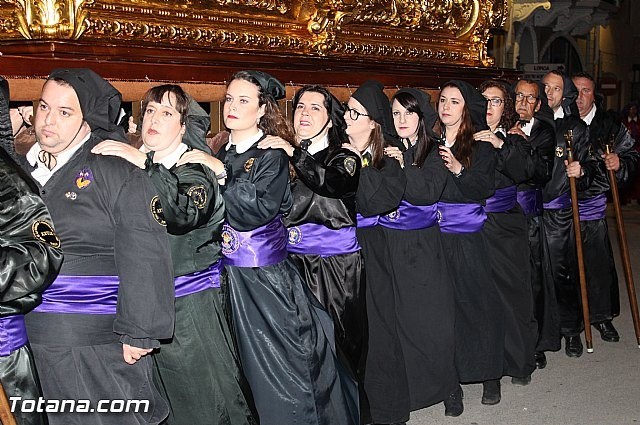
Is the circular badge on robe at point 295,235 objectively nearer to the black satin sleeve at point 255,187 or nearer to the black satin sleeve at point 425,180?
the black satin sleeve at point 255,187

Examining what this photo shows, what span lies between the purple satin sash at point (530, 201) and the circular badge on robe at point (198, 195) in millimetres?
3200

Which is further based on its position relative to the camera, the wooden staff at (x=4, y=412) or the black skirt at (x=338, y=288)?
the black skirt at (x=338, y=288)

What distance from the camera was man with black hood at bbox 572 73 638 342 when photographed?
7051 millimetres

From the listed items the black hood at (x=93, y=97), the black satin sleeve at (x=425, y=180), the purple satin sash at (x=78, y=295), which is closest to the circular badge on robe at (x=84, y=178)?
the black hood at (x=93, y=97)

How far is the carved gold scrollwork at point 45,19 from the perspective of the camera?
4.20 meters

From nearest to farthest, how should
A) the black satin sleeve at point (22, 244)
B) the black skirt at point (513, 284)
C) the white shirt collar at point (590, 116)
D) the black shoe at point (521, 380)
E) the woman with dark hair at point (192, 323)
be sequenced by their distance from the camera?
the black satin sleeve at point (22, 244) < the woman with dark hair at point (192, 323) < the black skirt at point (513, 284) < the black shoe at point (521, 380) < the white shirt collar at point (590, 116)

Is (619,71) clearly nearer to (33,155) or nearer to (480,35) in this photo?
(480,35)

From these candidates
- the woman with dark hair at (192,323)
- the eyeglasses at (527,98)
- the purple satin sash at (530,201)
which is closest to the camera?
the woman with dark hair at (192,323)

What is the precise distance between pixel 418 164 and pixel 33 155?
237 cm

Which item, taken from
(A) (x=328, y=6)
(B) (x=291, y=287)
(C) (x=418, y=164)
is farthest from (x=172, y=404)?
(A) (x=328, y=6)

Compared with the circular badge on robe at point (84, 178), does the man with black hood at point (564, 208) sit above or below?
below

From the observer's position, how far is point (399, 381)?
4.94 meters

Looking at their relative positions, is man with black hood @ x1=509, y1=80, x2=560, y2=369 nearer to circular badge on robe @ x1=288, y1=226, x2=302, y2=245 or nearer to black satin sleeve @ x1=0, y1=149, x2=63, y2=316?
circular badge on robe @ x1=288, y1=226, x2=302, y2=245

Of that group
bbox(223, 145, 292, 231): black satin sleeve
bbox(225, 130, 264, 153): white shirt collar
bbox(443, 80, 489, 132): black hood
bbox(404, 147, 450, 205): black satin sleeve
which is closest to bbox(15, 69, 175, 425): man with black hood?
bbox(223, 145, 292, 231): black satin sleeve
